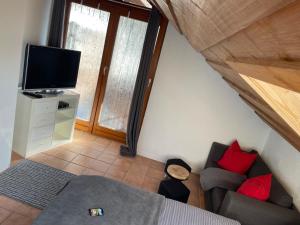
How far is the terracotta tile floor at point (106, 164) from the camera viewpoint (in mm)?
3688

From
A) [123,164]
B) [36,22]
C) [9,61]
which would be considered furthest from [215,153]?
[36,22]

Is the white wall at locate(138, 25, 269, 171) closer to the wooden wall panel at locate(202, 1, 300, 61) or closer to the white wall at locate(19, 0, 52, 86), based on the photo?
the white wall at locate(19, 0, 52, 86)

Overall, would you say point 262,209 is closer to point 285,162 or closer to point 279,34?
point 285,162

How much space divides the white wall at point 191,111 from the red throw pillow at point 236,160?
1.14 ft

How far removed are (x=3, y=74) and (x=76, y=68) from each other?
1.56 meters

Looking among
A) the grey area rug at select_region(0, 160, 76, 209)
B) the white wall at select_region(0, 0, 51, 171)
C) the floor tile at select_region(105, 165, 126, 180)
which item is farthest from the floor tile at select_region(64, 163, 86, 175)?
the white wall at select_region(0, 0, 51, 171)

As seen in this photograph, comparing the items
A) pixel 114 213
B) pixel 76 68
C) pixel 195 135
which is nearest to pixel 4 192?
pixel 114 213

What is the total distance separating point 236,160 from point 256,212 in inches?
46.3

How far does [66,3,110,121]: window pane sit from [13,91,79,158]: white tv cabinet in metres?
0.54

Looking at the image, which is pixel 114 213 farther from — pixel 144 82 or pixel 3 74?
pixel 144 82

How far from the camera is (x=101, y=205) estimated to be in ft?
7.23

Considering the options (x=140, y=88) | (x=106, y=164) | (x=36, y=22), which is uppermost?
(x=36, y=22)

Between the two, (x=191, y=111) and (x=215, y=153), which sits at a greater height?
(x=191, y=111)

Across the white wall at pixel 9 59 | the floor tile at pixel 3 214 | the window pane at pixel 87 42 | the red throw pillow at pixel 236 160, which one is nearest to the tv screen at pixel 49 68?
the window pane at pixel 87 42
